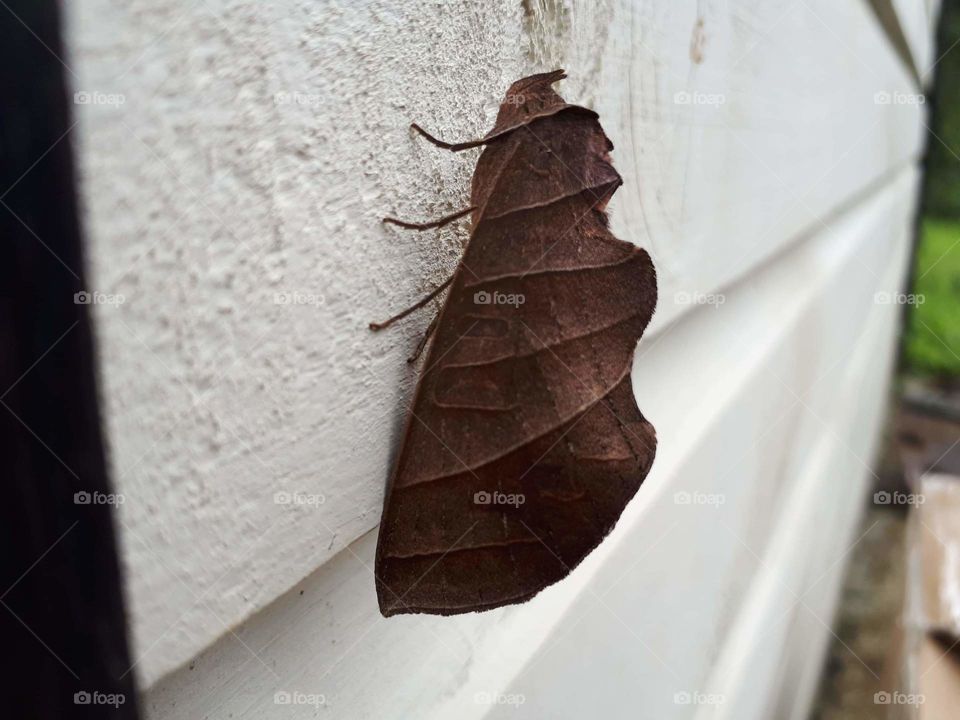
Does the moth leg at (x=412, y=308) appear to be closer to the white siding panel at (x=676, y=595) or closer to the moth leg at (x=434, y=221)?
the moth leg at (x=434, y=221)

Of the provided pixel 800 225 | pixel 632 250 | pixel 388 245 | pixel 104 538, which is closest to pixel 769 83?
pixel 800 225

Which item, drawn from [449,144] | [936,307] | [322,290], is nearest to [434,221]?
[449,144]

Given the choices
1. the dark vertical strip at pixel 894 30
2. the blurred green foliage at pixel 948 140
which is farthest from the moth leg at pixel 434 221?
the blurred green foliage at pixel 948 140

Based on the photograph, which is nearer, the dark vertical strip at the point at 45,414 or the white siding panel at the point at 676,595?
the dark vertical strip at the point at 45,414

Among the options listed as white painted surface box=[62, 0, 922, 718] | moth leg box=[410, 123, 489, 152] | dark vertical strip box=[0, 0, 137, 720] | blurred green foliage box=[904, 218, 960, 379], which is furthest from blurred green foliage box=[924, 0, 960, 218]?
dark vertical strip box=[0, 0, 137, 720]

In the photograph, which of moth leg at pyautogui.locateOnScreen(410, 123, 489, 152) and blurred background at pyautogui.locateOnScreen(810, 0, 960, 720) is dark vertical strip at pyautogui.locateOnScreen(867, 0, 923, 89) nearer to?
blurred background at pyautogui.locateOnScreen(810, 0, 960, 720)

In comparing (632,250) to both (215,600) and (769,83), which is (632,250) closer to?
(215,600)

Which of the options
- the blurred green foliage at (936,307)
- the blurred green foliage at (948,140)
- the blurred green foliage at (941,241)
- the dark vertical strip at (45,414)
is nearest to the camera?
the dark vertical strip at (45,414)
